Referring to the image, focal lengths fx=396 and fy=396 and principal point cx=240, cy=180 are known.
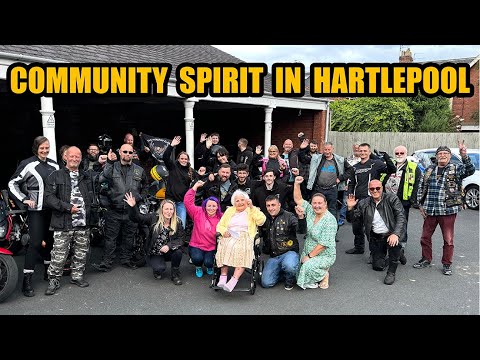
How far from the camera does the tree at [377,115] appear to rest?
62.7ft

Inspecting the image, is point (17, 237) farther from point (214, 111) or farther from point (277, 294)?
point (214, 111)

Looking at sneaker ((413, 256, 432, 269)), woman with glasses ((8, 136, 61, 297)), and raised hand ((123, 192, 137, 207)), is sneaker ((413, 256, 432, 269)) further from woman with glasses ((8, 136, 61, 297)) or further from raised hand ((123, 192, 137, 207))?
woman with glasses ((8, 136, 61, 297))

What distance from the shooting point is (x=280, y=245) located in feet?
16.3

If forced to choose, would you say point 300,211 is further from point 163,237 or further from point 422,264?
point 422,264

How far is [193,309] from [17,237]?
297 centimetres

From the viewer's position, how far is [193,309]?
13.7 ft

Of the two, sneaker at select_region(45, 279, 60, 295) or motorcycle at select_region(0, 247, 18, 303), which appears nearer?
motorcycle at select_region(0, 247, 18, 303)

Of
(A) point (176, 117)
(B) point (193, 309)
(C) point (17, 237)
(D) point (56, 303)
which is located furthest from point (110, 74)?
(A) point (176, 117)

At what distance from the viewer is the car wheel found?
9.83 metres

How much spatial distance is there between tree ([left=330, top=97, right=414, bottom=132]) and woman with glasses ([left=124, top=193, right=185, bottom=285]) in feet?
53.7
